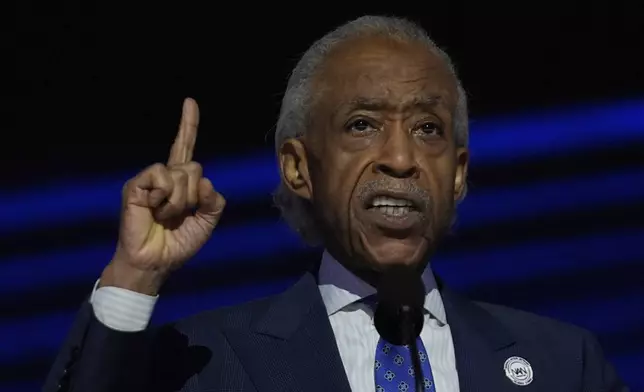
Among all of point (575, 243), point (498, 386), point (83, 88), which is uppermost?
point (83, 88)

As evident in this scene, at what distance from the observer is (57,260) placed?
3178mm

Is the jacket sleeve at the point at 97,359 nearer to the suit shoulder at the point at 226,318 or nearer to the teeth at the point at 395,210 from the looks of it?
the suit shoulder at the point at 226,318

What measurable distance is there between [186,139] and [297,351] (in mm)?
433

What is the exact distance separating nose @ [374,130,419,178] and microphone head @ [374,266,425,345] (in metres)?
0.28

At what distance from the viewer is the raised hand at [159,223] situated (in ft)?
7.41

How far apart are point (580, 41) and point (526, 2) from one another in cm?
15

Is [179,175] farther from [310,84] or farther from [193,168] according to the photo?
[310,84]

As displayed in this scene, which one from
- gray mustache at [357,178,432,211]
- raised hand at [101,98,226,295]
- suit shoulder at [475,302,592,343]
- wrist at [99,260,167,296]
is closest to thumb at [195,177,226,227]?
raised hand at [101,98,226,295]

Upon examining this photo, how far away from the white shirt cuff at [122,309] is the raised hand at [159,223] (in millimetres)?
14

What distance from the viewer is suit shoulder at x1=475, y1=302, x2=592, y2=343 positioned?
2.70 meters

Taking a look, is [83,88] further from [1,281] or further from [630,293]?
[630,293]

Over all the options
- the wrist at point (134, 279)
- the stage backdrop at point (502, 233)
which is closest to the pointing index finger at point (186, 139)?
the wrist at point (134, 279)

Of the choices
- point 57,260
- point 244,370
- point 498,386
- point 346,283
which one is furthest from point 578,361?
point 57,260

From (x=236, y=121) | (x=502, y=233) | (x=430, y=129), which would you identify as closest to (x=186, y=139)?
(x=430, y=129)
